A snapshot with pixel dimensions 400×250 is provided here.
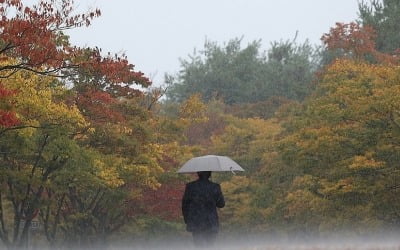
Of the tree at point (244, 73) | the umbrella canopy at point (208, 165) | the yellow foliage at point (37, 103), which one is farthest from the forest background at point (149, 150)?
the tree at point (244, 73)

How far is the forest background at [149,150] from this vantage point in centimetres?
2194

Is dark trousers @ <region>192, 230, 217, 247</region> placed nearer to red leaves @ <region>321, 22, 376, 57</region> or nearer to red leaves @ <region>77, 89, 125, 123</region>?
red leaves @ <region>77, 89, 125, 123</region>

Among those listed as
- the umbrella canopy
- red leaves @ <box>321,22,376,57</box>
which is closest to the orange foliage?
red leaves @ <box>321,22,376,57</box>

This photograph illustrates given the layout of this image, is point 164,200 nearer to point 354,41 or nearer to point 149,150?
point 149,150

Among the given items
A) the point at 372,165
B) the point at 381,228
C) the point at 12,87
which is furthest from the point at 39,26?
the point at 381,228

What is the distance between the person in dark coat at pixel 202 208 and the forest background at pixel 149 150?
558cm

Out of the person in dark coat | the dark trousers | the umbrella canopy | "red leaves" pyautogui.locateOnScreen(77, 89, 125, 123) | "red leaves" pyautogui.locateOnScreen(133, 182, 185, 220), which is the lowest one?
the dark trousers

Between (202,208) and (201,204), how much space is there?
67mm

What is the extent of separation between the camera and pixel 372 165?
28453 mm

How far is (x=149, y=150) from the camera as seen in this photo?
32156 mm

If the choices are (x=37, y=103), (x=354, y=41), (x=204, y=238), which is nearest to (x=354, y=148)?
(x=37, y=103)

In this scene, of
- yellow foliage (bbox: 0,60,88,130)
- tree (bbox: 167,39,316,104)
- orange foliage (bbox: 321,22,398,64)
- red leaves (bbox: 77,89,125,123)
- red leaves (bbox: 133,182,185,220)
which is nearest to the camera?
yellow foliage (bbox: 0,60,88,130)

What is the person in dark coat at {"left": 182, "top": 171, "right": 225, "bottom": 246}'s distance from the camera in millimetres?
13352

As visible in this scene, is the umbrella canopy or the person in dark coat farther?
the umbrella canopy
